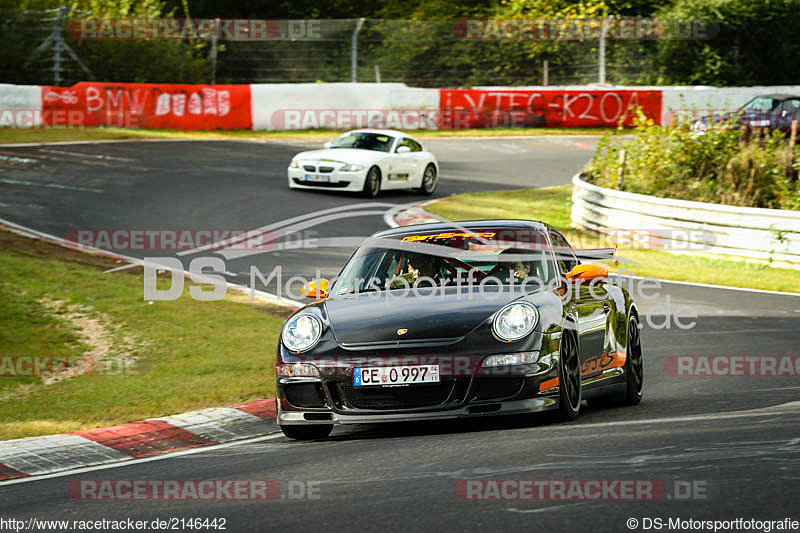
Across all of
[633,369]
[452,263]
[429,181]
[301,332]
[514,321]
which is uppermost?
[452,263]

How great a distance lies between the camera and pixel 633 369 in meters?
8.64

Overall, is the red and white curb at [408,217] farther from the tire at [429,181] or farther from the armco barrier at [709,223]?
the armco barrier at [709,223]

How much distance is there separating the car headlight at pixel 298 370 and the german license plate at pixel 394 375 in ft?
0.91

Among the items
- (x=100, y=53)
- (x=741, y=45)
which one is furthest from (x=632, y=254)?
(x=741, y=45)

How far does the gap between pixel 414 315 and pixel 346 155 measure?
1677cm

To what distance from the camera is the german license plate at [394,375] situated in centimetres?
692

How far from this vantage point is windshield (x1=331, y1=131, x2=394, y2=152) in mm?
24578

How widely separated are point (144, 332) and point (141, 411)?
3.39 meters

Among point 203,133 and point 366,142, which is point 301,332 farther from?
point 203,133

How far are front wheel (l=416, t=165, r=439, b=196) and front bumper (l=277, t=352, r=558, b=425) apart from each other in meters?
18.0

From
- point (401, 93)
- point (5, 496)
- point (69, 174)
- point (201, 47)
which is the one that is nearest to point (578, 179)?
point (69, 174)

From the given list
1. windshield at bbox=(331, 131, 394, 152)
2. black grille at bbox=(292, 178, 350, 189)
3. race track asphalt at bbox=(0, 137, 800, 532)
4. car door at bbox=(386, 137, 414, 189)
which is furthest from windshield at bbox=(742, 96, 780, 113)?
race track asphalt at bbox=(0, 137, 800, 532)

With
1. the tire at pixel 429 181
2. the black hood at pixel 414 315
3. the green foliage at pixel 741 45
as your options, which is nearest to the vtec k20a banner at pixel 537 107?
the green foliage at pixel 741 45

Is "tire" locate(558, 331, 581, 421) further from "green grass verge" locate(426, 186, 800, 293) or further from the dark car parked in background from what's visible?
the dark car parked in background
